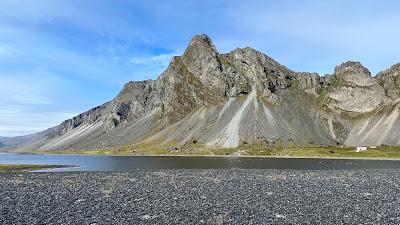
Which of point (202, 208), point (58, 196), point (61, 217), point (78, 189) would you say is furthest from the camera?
point (78, 189)

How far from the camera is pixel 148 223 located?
31.5m

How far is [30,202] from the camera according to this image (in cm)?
4234

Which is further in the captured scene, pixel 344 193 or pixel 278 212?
pixel 344 193

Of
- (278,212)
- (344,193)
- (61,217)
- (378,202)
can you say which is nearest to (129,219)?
(61,217)

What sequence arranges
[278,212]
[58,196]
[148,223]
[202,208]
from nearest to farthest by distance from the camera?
1. [148,223]
2. [278,212]
3. [202,208]
4. [58,196]

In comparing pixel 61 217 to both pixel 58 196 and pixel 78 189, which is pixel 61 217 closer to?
pixel 58 196

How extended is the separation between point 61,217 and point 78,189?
2161 cm

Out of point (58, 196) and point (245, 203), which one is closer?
point (245, 203)

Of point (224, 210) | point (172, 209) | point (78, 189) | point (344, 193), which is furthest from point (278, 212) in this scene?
point (78, 189)

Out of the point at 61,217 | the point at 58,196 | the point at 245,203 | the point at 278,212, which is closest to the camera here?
the point at 61,217

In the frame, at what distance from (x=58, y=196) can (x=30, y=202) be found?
4991 mm

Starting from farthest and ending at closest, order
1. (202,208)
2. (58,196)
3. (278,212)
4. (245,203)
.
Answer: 1. (58,196)
2. (245,203)
3. (202,208)
4. (278,212)

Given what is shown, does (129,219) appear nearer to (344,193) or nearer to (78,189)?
(78,189)

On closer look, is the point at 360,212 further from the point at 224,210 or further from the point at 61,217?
the point at 61,217
